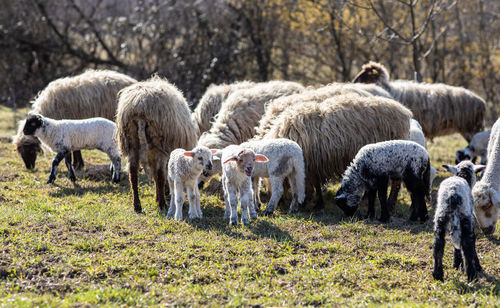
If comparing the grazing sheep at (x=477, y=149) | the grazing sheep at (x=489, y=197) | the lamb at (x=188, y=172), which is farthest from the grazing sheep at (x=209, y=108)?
the grazing sheep at (x=489, y=197)

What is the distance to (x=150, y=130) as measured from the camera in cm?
757

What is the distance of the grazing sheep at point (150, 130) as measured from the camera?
7508 millimetres

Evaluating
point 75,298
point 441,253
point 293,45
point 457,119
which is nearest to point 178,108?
point 75,298

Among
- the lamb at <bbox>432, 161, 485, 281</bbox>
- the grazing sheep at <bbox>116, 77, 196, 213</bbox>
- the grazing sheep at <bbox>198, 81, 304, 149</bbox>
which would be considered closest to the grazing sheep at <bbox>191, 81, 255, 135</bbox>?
the grazing sheep at <bbox>198, 81, 304, 149</bbox>

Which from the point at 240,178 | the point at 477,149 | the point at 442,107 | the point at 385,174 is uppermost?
the point at 240,178

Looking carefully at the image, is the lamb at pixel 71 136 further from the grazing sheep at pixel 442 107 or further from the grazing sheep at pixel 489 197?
the grazing sheep at pixel 442 107

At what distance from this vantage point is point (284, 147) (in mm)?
7402

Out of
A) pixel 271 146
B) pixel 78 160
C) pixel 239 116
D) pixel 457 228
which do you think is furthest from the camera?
pixel 78 160

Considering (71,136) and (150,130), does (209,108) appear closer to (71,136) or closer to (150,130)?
(71,136)

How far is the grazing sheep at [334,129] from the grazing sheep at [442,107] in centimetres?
347

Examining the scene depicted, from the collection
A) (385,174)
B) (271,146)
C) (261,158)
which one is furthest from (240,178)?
(385,174)

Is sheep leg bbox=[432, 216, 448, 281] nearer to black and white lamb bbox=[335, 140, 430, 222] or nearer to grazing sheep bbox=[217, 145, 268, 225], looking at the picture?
black and white lamb bbox=[335, 140, 430, 222]

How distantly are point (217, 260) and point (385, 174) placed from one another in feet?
8.74

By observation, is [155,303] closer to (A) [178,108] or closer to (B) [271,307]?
(B) [271,307]
